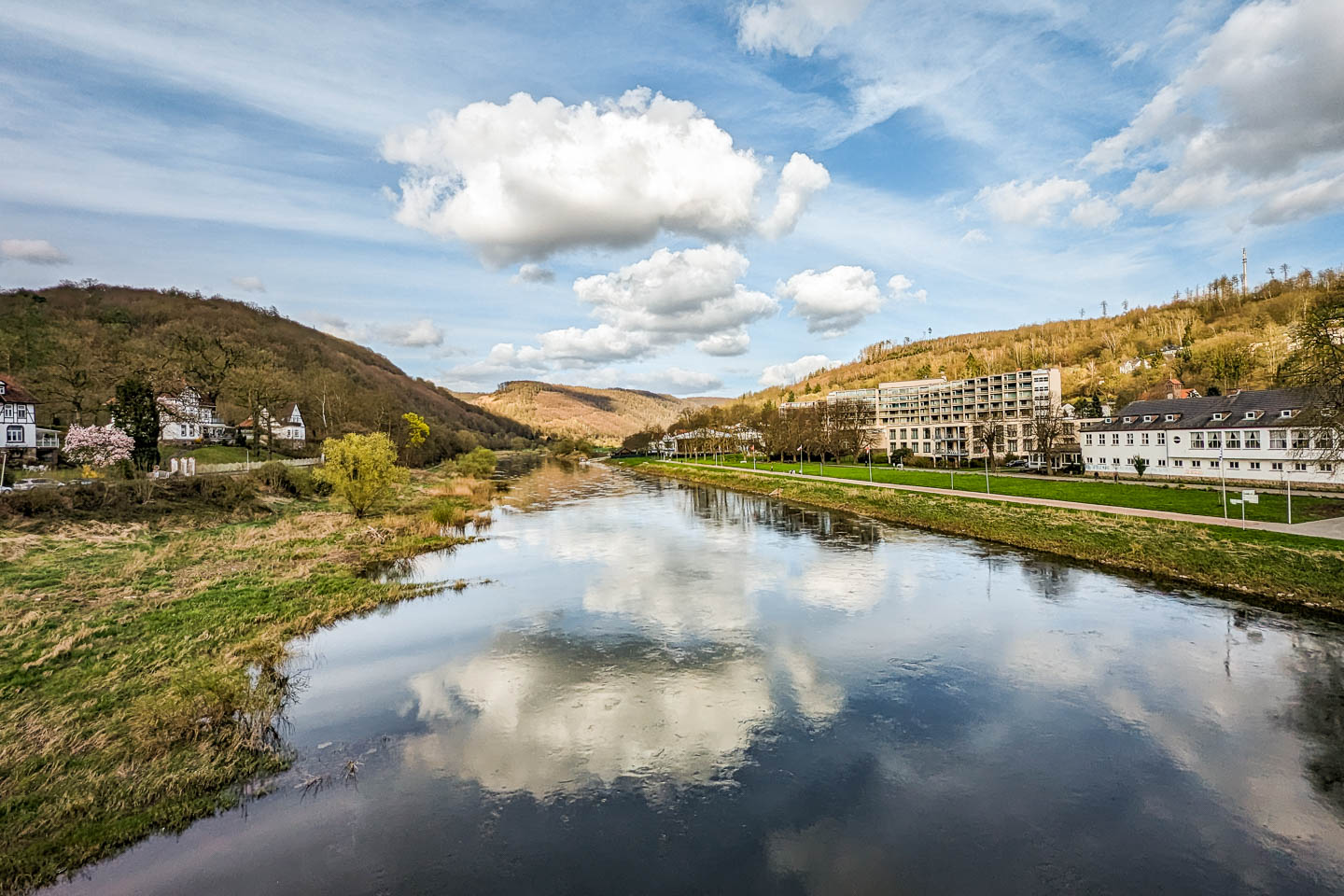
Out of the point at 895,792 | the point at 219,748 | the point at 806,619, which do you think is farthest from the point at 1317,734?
the point at 219,748

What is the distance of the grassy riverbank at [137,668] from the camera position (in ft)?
30.9

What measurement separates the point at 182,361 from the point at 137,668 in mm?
60950

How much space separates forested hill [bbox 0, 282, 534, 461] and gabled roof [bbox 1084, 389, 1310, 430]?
86.4 m

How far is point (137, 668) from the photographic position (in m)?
14.5

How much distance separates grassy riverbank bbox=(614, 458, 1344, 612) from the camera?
70.8 ft

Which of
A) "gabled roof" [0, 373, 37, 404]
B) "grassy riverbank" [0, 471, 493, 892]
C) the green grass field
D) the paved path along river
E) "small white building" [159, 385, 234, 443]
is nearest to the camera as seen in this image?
"grassy riverbank" [0, 471, 493, 892]

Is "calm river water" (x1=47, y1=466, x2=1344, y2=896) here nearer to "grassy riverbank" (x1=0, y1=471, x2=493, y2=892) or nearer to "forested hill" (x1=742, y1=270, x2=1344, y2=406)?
"grassy riverbank" (x1=0, y1=471, x2=493, y2=892)

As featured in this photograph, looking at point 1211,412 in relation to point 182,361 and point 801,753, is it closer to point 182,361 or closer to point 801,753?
point 801,753

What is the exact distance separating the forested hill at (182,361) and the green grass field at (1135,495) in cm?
6706

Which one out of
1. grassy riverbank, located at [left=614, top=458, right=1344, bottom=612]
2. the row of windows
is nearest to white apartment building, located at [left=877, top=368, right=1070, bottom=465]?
the row of windows

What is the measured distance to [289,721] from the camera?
13422mm

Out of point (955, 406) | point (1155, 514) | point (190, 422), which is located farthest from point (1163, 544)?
point (955, 406)


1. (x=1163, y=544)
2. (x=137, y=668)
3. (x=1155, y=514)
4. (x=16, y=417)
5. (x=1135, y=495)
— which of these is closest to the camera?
(x=137, y=668)

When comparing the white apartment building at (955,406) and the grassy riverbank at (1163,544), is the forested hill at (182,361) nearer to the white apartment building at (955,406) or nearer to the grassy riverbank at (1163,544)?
the grassy riverbank at (1163,544)
